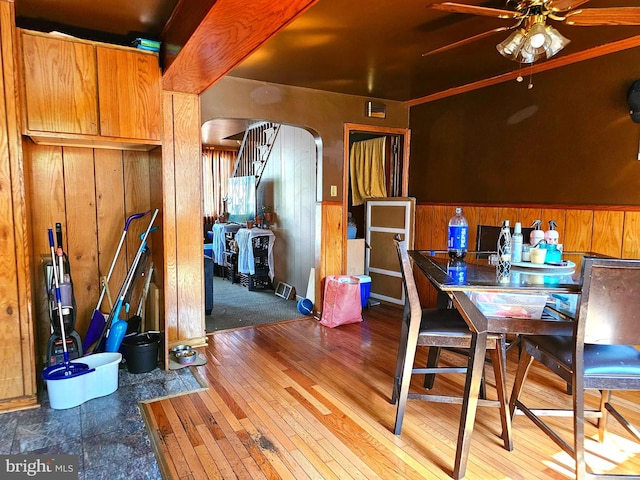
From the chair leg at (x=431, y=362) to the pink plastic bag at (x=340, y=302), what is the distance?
1.46m

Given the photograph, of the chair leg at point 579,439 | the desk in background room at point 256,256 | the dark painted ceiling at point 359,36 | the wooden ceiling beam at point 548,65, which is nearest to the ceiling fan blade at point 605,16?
the dark painted ceiling at point 359,36

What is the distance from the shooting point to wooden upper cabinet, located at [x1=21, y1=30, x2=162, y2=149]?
8.27 ft

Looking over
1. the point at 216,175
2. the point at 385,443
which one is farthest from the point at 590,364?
the point at 216,175

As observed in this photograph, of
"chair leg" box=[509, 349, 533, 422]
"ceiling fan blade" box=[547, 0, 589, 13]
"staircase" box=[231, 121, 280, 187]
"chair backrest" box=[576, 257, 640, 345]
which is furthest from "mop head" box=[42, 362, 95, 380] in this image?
"staircase" box=[231, 121, 280, 187]

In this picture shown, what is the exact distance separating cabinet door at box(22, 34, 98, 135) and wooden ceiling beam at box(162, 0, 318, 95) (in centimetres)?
49

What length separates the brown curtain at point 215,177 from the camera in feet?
27.9

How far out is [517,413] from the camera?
2469mm

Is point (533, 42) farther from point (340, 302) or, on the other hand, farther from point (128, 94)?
point (340, 302)

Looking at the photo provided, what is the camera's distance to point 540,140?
3.54 metres

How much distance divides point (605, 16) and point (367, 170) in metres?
3.39

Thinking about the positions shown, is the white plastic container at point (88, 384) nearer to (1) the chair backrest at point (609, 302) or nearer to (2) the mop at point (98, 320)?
(2) the mop at point (98, 320)

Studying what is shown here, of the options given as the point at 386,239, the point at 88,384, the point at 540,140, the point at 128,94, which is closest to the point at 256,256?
the point at 386,239

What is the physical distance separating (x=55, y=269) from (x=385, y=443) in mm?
2262

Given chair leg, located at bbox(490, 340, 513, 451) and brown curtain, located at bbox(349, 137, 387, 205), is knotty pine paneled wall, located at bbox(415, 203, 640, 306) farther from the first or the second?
chair leg, located at bbox(490, 340, 513, 451)
